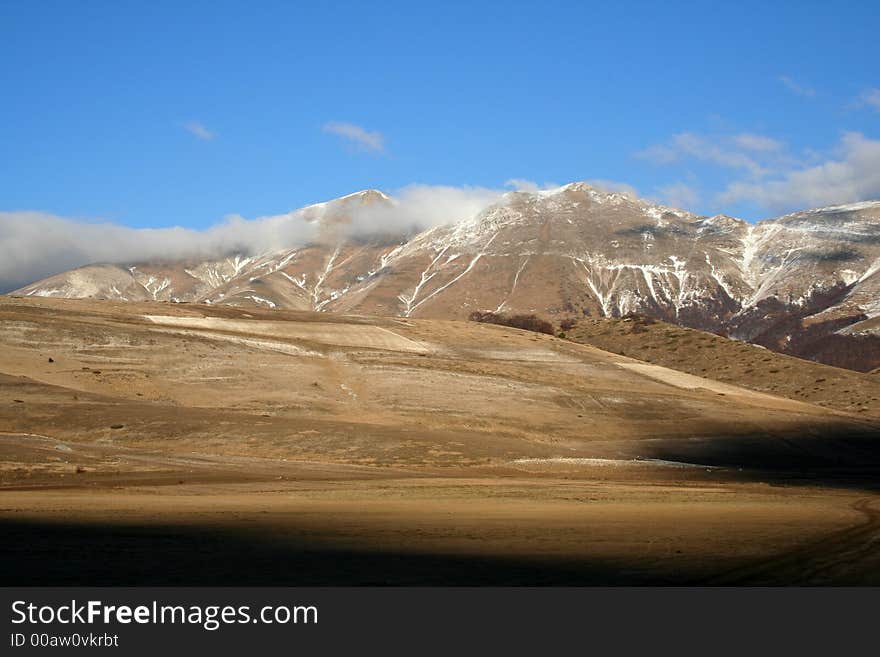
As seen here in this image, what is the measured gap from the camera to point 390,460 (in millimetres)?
54969

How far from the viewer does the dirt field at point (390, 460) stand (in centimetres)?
2127

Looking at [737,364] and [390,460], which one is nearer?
[390,460]

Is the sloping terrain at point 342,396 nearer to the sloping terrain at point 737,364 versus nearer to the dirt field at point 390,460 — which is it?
the dirt field at point 390,460

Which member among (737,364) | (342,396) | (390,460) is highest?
(737,364)

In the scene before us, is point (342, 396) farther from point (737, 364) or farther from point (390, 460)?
point (737, 364)

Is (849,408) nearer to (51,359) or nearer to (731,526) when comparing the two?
(51,359)

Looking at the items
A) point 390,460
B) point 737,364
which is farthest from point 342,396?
point 737,364

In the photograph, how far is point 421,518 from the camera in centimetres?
3009

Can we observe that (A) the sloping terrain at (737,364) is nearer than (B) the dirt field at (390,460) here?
No

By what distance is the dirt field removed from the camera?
69.8ft

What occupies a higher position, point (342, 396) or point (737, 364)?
point (737, 364)

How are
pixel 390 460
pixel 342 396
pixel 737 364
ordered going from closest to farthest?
pixel 390 460
pixel 342 396
pixel 737 364

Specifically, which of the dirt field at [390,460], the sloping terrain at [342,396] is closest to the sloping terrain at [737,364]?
the sloping terrain at [342,396]
